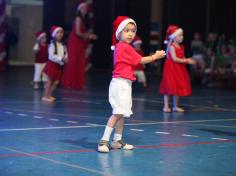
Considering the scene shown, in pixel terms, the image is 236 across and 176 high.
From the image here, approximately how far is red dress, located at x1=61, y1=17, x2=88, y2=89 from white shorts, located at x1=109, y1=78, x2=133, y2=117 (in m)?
9.39

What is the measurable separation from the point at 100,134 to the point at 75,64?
8.66 meters

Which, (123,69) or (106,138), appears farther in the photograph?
(123,69)

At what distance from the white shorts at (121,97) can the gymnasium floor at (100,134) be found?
18.7 inches

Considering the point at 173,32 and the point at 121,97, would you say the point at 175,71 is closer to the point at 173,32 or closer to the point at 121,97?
the point at 173,32

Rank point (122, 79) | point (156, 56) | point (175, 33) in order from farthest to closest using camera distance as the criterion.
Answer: point (175, 33) < point (122, 79) < point (156, 56)

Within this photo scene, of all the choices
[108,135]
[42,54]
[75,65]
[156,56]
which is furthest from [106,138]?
[42,54]

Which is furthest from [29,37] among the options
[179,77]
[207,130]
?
[207,130]

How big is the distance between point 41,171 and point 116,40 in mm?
2356

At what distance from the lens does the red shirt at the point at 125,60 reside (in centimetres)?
758

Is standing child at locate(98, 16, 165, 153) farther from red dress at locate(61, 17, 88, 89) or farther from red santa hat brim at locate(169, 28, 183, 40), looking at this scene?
red dress at locate(61, 17, 88, 89)

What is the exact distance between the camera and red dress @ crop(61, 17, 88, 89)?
55.9ft

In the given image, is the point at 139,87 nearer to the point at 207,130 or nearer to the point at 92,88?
the point at 92,88

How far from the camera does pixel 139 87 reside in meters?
18.3

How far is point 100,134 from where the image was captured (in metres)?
8.66
